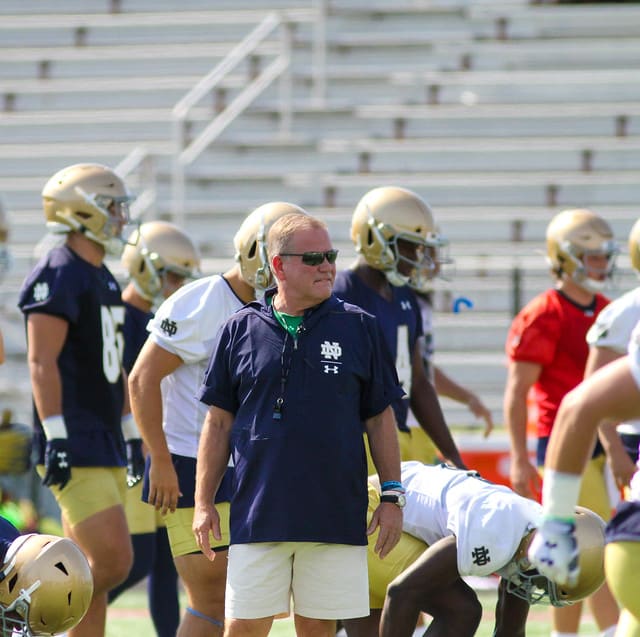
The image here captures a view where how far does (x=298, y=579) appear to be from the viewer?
168 inches

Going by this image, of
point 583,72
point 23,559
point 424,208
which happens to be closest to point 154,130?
point 583,72

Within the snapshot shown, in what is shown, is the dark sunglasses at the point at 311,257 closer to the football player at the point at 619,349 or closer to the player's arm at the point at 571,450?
the player's arm at the point at 571,450

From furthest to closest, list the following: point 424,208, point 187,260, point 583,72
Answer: point 583,72 → point 187,260 → point 424,208

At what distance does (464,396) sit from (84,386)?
8.77ft

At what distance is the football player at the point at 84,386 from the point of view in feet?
18.0

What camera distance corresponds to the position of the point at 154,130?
13586mm

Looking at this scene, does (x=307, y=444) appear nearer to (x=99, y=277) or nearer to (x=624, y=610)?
(x=624, y=610)

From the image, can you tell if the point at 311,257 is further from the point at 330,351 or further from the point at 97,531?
the point at 97,531

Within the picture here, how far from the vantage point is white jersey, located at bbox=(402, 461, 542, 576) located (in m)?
4.54

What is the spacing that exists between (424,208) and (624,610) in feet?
10.2

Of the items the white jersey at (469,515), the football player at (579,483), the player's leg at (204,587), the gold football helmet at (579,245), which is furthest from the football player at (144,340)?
the football player at (579,483)

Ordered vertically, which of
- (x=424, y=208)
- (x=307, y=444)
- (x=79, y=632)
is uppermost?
(x=424, y=208)

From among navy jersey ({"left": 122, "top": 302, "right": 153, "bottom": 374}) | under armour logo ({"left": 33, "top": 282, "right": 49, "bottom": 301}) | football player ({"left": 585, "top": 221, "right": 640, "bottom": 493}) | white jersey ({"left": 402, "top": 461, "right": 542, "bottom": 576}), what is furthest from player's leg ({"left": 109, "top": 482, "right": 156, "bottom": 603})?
football player ({"left": 585, "top": 221, "right": 640, "bottom": 493})

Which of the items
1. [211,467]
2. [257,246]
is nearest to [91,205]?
[257,246]
